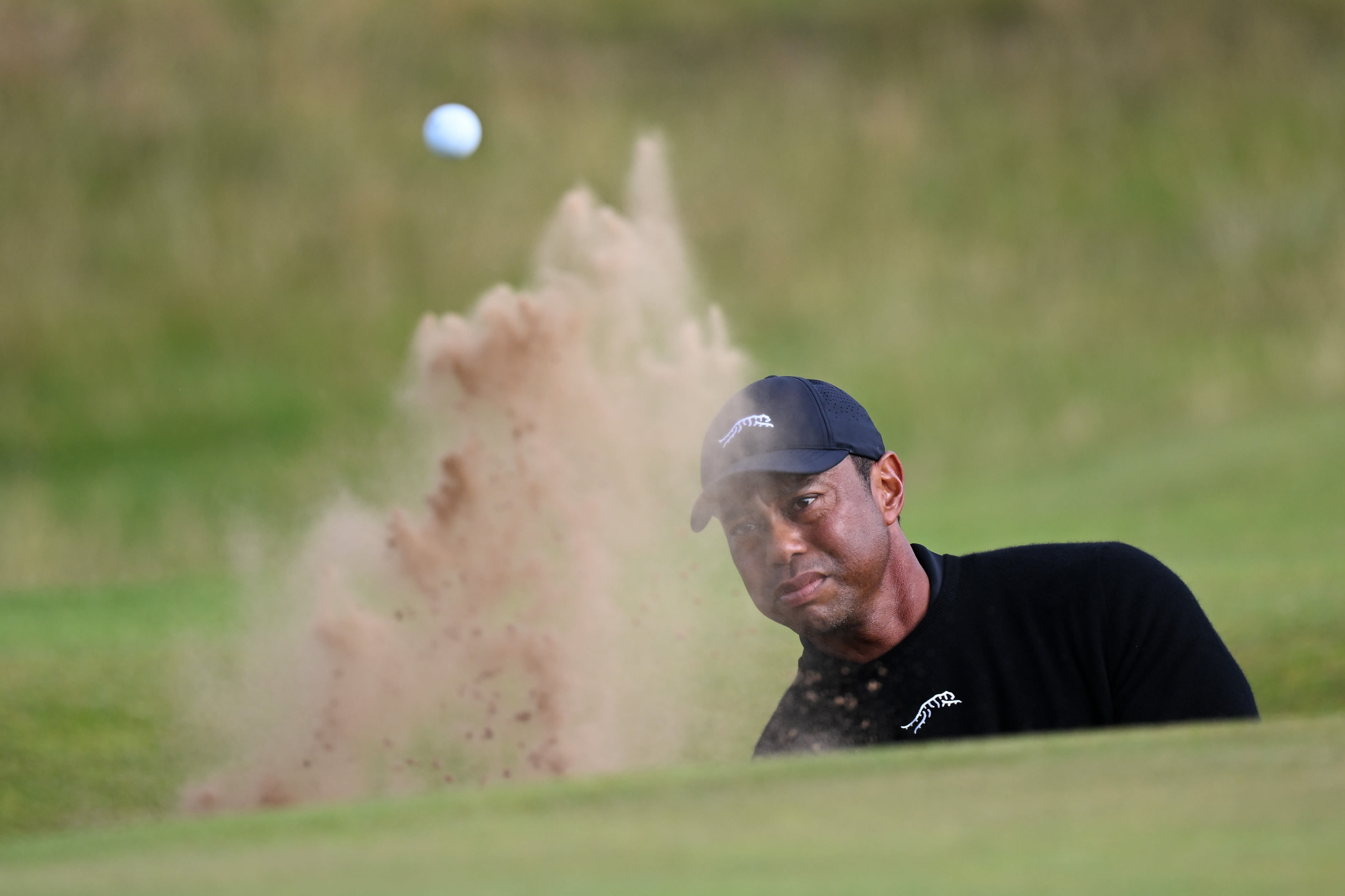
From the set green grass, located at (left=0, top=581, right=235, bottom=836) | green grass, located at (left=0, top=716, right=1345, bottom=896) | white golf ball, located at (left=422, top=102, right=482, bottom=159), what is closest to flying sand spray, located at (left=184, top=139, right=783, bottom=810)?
green grass, located at (left=0, top=581, right=235, bottom=836)

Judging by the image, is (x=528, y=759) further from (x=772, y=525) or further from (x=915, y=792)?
(x=915, y=792)

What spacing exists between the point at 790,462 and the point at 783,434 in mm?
75

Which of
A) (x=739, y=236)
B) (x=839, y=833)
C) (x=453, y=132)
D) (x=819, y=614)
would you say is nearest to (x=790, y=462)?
(x=819, y=614)

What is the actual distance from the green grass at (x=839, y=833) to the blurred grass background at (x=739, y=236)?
6.97 m

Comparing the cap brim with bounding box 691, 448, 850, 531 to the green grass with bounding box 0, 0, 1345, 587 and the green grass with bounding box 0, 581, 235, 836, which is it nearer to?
the green grass with bounding box 0, 581, 235, 836

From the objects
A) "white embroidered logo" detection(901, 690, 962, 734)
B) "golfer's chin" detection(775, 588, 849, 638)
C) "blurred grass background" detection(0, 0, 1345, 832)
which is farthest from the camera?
"blurred grass background" detection(0, 0, 1345, 832)

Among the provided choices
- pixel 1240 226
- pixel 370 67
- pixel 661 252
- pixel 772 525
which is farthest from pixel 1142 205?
pixel 772 525

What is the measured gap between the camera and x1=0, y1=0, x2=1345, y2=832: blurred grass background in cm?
1466

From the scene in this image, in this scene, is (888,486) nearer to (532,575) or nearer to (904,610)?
(904,610)

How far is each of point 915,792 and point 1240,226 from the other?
19.8 m

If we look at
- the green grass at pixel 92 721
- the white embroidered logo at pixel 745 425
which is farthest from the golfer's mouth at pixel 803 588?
the green grass at pixel 92 721

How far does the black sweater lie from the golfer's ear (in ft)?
0.68

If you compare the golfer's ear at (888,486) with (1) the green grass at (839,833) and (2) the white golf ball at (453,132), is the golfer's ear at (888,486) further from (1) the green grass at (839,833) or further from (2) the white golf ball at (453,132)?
(2) the white golf ball at (453,132)

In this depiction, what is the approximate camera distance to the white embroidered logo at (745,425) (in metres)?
3.56
